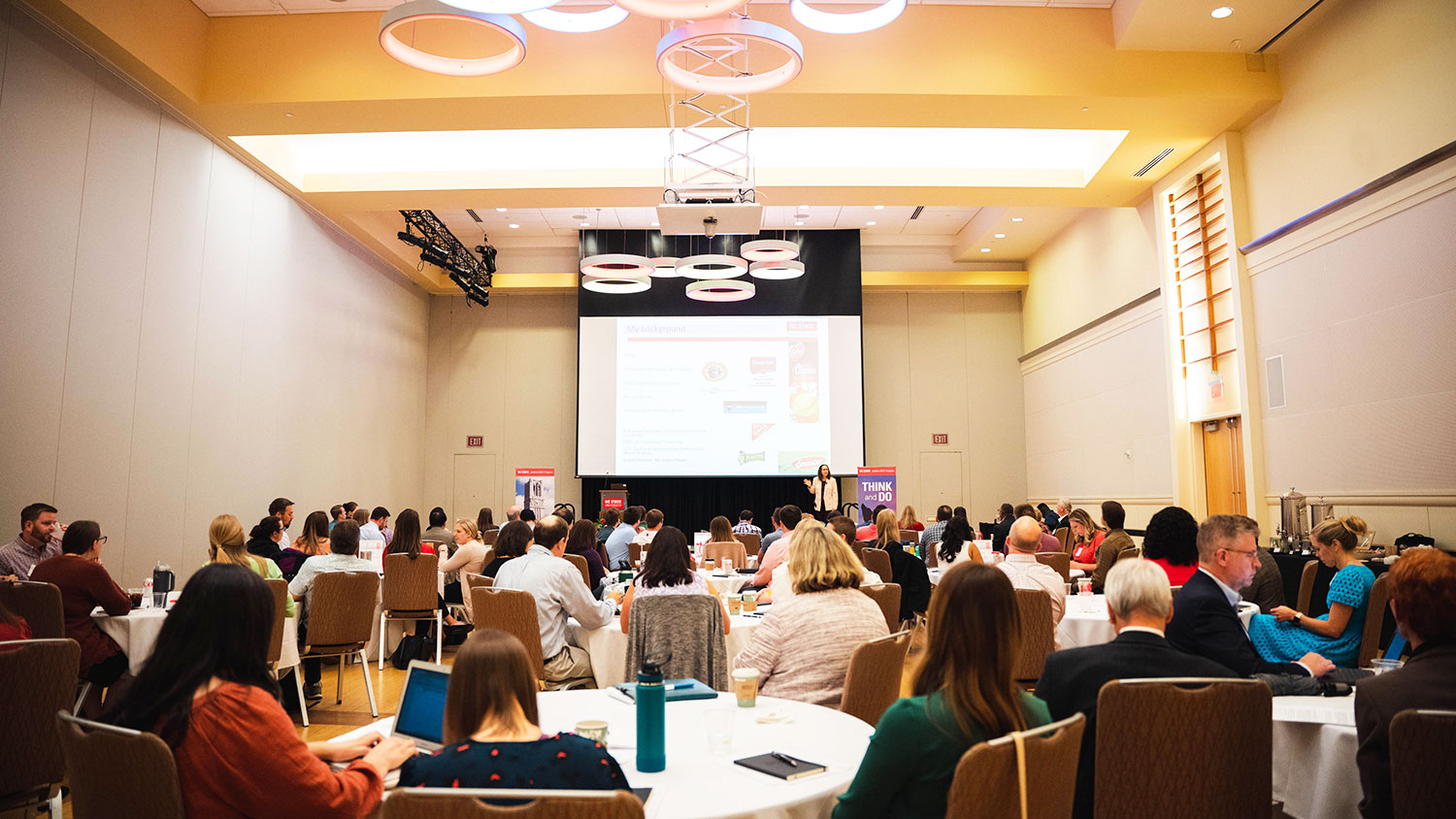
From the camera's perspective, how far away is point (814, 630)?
3.05 meters

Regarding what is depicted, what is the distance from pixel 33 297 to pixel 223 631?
6604mm

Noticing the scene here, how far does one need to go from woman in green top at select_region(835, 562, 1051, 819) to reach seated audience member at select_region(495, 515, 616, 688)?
8.91 feet

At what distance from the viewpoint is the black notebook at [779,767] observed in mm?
1922

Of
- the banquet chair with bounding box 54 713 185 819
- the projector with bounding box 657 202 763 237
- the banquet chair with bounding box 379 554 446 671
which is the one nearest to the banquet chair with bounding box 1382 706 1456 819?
the banquet chair with bounding box 54 713 185 819

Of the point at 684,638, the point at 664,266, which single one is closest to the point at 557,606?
the point at 684,638

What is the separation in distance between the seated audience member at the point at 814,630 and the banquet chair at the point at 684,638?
1.48 feet

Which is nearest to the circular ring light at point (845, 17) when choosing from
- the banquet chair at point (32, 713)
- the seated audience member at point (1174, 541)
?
the seated audience member at point (1174, 541)

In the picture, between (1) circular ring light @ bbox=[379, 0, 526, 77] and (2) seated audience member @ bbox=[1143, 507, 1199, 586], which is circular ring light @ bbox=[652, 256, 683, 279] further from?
(2) seated audience member @ bbox=[1143, 507, 1199, 586]

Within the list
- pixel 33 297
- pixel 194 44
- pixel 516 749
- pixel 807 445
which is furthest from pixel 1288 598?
pixel 194 44

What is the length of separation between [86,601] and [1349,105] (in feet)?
32.2

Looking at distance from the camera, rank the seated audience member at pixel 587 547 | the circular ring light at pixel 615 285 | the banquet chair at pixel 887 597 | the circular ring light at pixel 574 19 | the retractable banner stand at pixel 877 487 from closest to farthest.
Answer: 1. the banquet chair at pixel 887 597
2. the circular ring light at pixel 574 19
3. the seated audience member at pixel 587 547
4. the circular ring light at pixel 615 285
5. the retractable banner stand at pixel 877 487

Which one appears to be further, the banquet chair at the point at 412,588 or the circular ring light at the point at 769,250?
the circular ring light at the point at 769,250

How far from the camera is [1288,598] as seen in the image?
21.6 feet

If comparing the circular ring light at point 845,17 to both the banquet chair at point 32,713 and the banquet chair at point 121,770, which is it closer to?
the banquet chair at point 32,713
